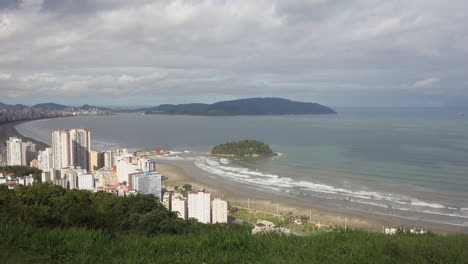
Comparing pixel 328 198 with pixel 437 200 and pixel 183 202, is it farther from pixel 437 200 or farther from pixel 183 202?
pixel 183 202

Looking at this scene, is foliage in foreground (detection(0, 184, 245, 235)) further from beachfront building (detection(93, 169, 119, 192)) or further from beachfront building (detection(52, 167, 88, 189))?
beachfront building (detection(93, 169, 119, 192))

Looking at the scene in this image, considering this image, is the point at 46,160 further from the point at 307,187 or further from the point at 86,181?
the point at 307,187

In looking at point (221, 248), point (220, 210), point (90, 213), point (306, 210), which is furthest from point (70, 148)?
point (221, 248)

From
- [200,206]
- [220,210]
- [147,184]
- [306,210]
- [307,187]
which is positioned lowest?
[306,210]

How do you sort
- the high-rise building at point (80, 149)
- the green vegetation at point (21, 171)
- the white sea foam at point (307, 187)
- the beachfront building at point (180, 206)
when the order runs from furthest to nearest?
the high-rise building at point (80, 149), the green vegetation at point (21, 171), the white sea foam at point (307, 187), the beachfront building at point (180, 206)

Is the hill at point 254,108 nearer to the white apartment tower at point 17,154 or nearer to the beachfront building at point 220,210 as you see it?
the white apartment tower at point 17,154

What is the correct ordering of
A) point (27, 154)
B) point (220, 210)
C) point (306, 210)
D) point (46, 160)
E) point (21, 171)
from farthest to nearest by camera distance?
point (27, 154) → point (46, 160) → point (21, 171) → point (306, 210) → point (220, 210)

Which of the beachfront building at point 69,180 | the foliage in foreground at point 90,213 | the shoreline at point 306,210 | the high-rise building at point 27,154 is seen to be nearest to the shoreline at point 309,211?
the shoreline at point 306,210
